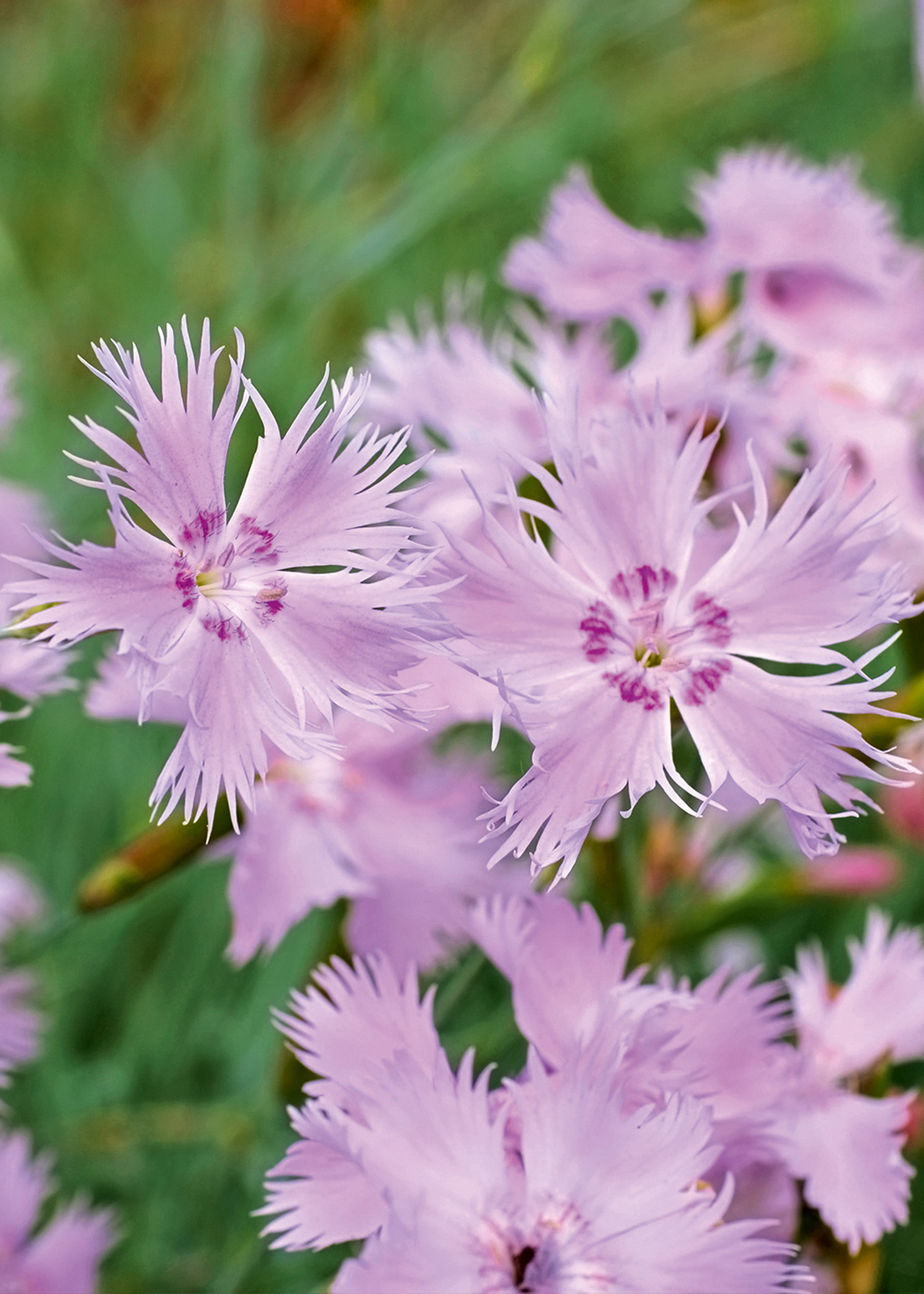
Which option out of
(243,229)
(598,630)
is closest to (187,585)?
(598,630)

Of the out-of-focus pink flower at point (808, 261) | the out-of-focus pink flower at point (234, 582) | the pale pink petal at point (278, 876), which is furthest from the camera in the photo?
the out-of-focus pink flower at point (808, 261)

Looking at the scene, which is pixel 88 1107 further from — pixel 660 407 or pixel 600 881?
pixel 660 407

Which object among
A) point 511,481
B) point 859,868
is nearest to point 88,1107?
point 859,868

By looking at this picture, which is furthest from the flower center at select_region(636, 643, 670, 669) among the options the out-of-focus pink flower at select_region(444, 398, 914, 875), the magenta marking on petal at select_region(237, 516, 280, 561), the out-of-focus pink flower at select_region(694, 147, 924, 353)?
the out-of-focus pink flower at select_region(694, 147, 924, 353)

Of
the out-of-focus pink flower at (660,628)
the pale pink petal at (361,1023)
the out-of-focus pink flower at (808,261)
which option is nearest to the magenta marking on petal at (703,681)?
the out-of-focus pink flower at (660,628)

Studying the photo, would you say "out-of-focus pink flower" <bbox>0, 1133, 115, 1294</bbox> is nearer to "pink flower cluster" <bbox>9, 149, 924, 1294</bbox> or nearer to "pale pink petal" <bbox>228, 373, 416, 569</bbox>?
"pink flower cluster" <bbox>9, 149, 924, 1294</bbox>

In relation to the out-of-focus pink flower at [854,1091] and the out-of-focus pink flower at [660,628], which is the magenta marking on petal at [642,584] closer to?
the out-of-focus pink flower at [660,628]
